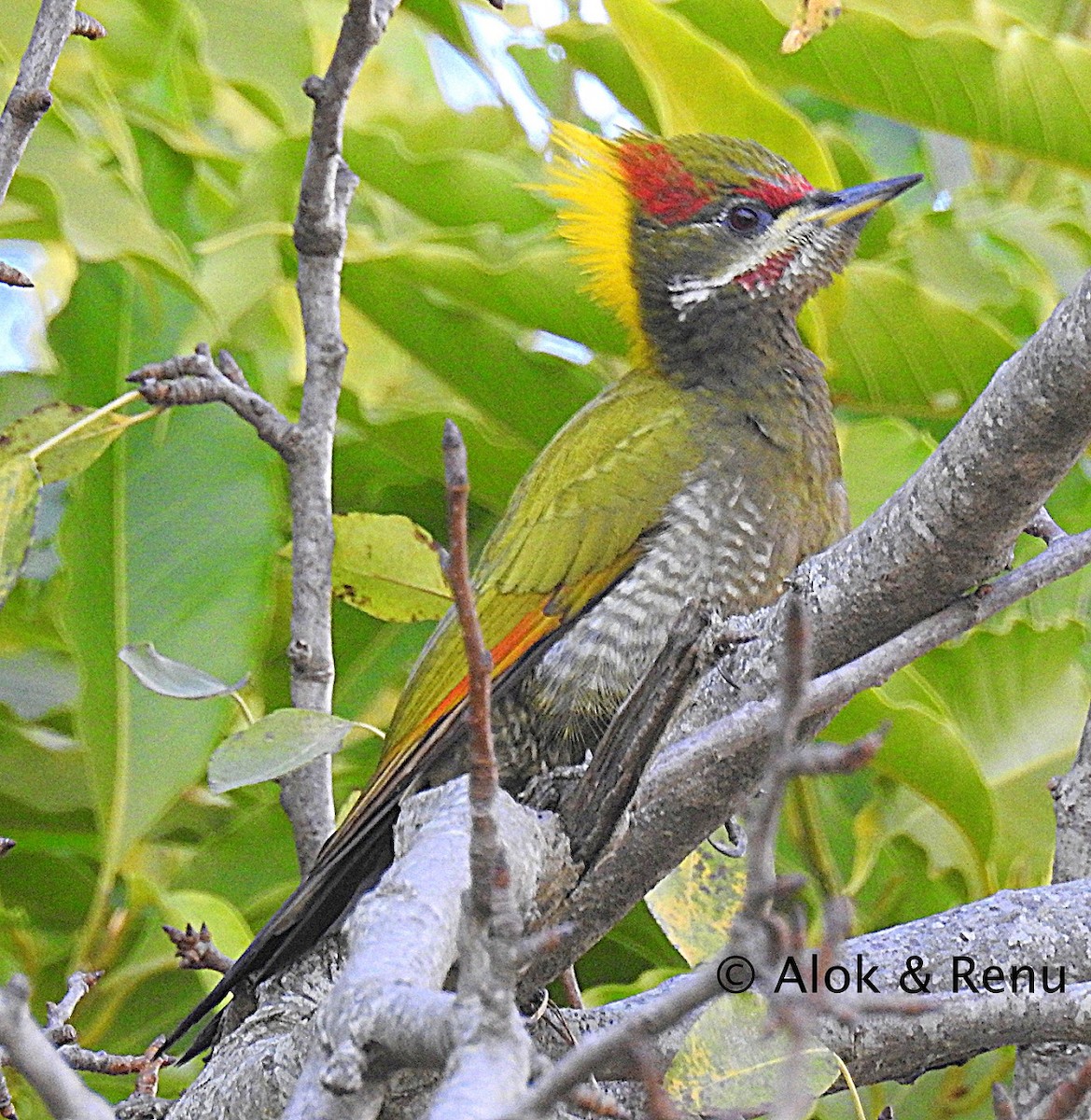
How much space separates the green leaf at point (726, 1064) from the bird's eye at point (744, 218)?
5.48 ft

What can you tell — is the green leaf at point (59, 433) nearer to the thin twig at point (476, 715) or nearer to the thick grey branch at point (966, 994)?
the thick grey branch at point (966, 994)

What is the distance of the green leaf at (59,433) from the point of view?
193 cm

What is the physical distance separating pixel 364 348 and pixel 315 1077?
260 centimetres

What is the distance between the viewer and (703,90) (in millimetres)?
2783

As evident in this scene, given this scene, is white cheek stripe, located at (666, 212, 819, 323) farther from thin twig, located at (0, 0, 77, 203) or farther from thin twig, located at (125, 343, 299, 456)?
thin twig, located at (0, 0, 77, 203)

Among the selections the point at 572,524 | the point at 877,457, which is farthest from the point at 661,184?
the point at 572,524

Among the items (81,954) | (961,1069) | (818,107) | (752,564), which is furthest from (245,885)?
(818,107)

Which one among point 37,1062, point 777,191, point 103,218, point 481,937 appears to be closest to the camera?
point 37,1062

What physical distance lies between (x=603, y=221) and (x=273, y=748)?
1.48 metres

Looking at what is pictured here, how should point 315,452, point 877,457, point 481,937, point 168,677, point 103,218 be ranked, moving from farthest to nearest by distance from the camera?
point 877,457
point 103,218
point 315,452
point 168,677
point 481,937

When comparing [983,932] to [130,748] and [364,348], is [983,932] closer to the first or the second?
[130,748]

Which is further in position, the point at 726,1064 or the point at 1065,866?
the point at 1065,866

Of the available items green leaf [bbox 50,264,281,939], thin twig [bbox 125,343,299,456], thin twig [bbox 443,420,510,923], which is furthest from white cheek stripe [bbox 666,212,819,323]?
thin twig [bbox 443,420,510,923]

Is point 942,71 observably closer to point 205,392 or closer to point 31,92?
point 205,392
